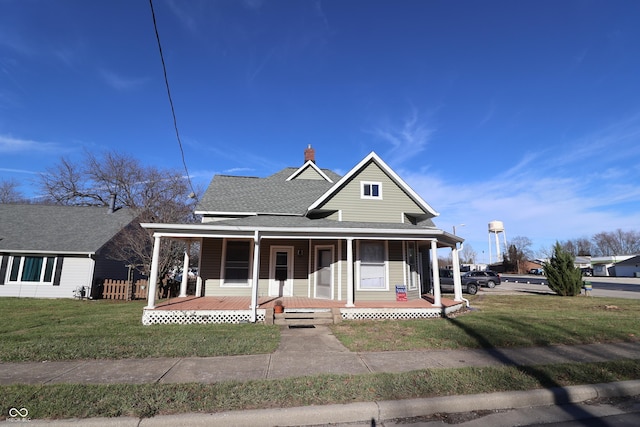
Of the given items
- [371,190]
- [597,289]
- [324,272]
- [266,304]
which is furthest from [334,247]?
[597,289]

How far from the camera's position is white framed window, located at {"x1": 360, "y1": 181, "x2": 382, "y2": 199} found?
44.7 feet

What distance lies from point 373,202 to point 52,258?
17261 millimetres

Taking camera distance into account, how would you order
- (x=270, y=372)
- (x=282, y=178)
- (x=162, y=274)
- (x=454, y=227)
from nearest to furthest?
(x=270, y=372), (x=162, y=274), (x=282, y=178), (x=454, y=227)

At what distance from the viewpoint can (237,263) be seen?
13.3m

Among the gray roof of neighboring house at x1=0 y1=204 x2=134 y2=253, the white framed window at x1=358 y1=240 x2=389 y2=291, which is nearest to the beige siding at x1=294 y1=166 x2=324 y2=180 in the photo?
the white framed window at x1=358 y1=240 x2=389 y2=291

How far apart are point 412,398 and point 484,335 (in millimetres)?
4667

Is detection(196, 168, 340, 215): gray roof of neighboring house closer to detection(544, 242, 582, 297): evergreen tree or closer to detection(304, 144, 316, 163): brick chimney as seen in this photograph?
detection(304, 144, 316, 163): brick chimney

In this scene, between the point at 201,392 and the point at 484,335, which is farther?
the point at 484,335

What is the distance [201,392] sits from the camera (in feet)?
14.4

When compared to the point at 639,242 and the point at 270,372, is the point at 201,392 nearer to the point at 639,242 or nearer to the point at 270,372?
the point at 270,372

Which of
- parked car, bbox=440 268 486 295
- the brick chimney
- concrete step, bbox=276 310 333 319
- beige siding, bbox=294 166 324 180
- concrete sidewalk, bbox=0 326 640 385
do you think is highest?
the brick chimney

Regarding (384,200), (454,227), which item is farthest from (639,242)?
(384,200)

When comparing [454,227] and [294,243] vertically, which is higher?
[454,227]

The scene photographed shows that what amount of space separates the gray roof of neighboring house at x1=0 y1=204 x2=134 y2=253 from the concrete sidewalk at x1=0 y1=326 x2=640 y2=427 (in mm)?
14307
